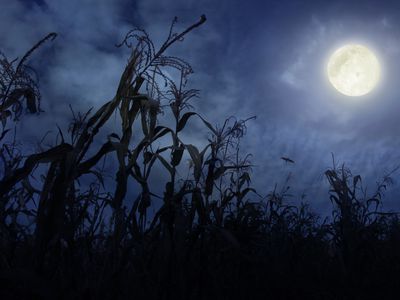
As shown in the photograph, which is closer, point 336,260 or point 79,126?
point 79,126

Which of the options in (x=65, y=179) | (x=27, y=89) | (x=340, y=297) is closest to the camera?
(x=65, y=179)

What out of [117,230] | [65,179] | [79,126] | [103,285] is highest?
[79,126]

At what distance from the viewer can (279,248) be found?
169 inches

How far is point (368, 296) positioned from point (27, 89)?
3.56 metres

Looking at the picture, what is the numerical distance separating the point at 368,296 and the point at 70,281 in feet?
9.13

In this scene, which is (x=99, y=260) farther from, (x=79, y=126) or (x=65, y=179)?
(x=65, y=179)

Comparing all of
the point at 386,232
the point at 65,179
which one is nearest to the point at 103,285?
the point at 65,179

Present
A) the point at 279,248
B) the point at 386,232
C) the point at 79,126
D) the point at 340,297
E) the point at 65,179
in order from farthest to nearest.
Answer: the point at 386,232, the point at 279,248, the point at 340,297, the point at 79,126, the point at 65,179

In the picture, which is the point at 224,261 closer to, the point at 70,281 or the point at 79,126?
the point at 70,281

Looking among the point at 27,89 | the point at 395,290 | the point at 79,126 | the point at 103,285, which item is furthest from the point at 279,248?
the point at 27,89

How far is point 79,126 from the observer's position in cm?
271

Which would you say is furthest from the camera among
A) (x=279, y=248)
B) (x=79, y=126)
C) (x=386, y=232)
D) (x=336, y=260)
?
(x=386, y=232)

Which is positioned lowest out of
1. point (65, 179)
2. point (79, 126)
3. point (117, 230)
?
point (117, 230)

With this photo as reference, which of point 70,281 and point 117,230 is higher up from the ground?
point 117,230
